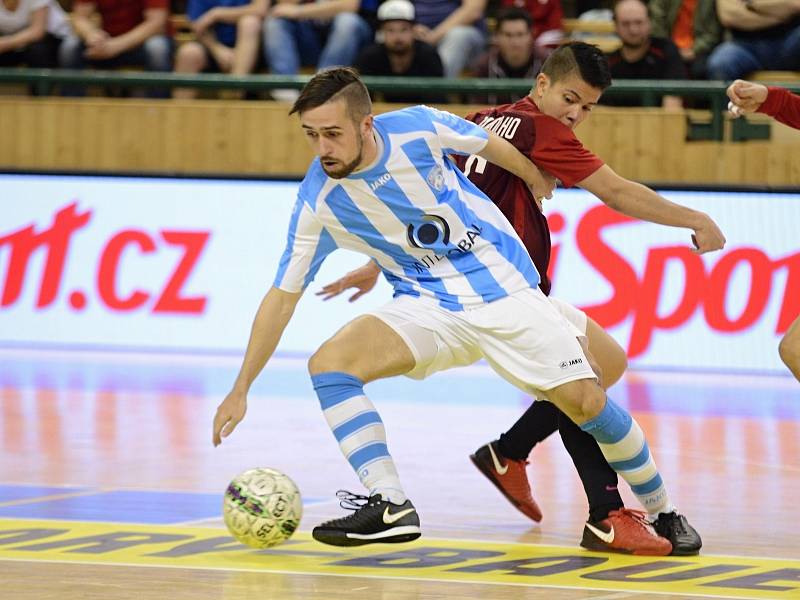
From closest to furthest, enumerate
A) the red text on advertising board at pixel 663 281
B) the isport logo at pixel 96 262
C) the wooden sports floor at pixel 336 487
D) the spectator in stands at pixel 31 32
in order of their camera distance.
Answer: the wooden sports floor at pixel 336 487, the red text on advertising board at pixel 663 281, the isport logo at pixel 96 262, the spectator in stands at pixel 31 32

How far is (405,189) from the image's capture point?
560 cm

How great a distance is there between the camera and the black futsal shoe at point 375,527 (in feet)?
17.7

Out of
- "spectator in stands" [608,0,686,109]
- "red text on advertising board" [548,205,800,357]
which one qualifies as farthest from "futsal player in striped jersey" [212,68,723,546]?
"spectator in stands" [608,0,686,109]

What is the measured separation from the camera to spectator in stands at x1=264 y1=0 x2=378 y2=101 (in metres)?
13.5

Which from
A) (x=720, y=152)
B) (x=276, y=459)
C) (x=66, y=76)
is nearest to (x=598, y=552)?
(x=276, y=459)

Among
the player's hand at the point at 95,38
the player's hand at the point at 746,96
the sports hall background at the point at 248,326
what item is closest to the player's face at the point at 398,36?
the sports hall background at the point at 248,326

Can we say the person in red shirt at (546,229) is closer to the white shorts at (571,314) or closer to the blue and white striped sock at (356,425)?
the white shorts at (571,314)

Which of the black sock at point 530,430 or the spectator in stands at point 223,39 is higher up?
the spectator in stands at point 223,39

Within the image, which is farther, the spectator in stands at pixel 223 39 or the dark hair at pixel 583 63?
the spectator in stands at pixel 223 39

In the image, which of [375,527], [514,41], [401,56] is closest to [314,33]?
[401,56]

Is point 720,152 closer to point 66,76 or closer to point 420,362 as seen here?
point 66,76

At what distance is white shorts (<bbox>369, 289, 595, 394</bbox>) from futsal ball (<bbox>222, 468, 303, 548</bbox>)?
623 millimetres

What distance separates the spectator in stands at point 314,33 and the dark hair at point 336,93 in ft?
26.1

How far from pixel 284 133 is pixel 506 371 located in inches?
288
